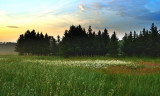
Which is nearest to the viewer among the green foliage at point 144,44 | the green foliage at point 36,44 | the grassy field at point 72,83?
the grassy field at point 72,83

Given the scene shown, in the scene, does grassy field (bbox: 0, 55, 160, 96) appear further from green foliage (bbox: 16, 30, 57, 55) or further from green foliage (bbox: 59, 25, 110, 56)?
green foliage (bbox: 16, 30, 57, 55)

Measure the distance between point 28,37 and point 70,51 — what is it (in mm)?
31705

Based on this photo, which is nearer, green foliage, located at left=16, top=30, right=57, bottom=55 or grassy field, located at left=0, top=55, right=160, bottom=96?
grassy field, located at left=0, top=55, right=160, bottom=96

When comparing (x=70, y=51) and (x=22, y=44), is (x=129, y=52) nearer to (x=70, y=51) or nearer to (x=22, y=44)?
(x=70, y=51)

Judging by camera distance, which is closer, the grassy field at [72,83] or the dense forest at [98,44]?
the grassy field at [72,83]

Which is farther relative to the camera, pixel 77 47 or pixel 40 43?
pixel 40 43

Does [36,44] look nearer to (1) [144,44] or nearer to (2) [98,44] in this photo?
(2) [98,44]

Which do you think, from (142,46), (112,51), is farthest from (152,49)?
(112,51)

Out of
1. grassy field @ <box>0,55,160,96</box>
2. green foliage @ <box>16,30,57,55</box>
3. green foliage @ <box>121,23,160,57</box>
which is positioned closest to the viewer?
grassy field @ <box>0,55,160,96</box>

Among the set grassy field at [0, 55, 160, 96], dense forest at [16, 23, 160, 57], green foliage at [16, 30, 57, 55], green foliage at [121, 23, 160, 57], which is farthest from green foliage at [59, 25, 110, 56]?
grassy field at [0, 55, 160, 96]

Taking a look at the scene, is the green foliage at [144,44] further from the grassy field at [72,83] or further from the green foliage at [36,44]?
the grassy field at [72,83]

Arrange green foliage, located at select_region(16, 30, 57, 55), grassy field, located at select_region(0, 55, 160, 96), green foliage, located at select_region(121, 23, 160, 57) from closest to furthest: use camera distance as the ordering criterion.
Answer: grassy field, located at select_region(0, 55, 160, 96), green foliage, located at select_region(121, 23, 160, 57), green foliage, located at select_region(16, 30, 57, 55)

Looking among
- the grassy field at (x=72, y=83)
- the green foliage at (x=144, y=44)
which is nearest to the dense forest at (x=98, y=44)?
the green foliage at (x=144, y=44)

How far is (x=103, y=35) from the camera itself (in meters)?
75.9
